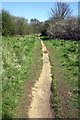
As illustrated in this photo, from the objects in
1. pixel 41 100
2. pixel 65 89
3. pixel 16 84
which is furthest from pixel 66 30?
pixel 41 100

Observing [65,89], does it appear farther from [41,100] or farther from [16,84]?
[16,84]

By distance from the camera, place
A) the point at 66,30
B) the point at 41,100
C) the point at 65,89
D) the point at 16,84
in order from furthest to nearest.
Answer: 1. the point at 66,30
2. the point at 16,84
3. the point at 65,89
4. the point at 41,100

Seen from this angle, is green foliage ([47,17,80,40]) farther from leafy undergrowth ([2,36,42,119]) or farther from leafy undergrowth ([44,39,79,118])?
leafy undergrowth ([2,36,42,119])

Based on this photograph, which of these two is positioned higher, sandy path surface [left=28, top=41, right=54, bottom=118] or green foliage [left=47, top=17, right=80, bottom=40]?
green foliage [left=47, top=17, right=80, bottom=40]

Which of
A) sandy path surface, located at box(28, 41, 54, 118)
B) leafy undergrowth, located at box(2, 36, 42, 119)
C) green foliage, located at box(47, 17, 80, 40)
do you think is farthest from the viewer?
green foliage, located at box(47, 17, 80, 40)

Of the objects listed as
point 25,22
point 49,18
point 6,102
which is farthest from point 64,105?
point 49,18

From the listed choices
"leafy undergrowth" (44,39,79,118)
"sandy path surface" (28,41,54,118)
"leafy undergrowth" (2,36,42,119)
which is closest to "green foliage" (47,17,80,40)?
"leafy undergrowth" (44,39,79,118)

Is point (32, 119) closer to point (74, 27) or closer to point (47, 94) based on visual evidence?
point (47, 94)

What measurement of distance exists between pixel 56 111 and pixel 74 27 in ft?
85.2

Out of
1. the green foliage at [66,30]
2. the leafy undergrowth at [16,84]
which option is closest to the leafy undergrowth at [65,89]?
the leafy undergrowth at [16,84]

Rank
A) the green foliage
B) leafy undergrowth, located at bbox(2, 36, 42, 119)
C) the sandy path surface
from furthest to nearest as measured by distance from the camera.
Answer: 1. the green foliage
2. leafy undergrowth, located at bbox(2, 36, 42, 119)
3. the sandy path surface

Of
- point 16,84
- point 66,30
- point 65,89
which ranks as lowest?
point 65,89

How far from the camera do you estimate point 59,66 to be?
10.1m

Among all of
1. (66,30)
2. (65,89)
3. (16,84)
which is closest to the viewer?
(65,89)
